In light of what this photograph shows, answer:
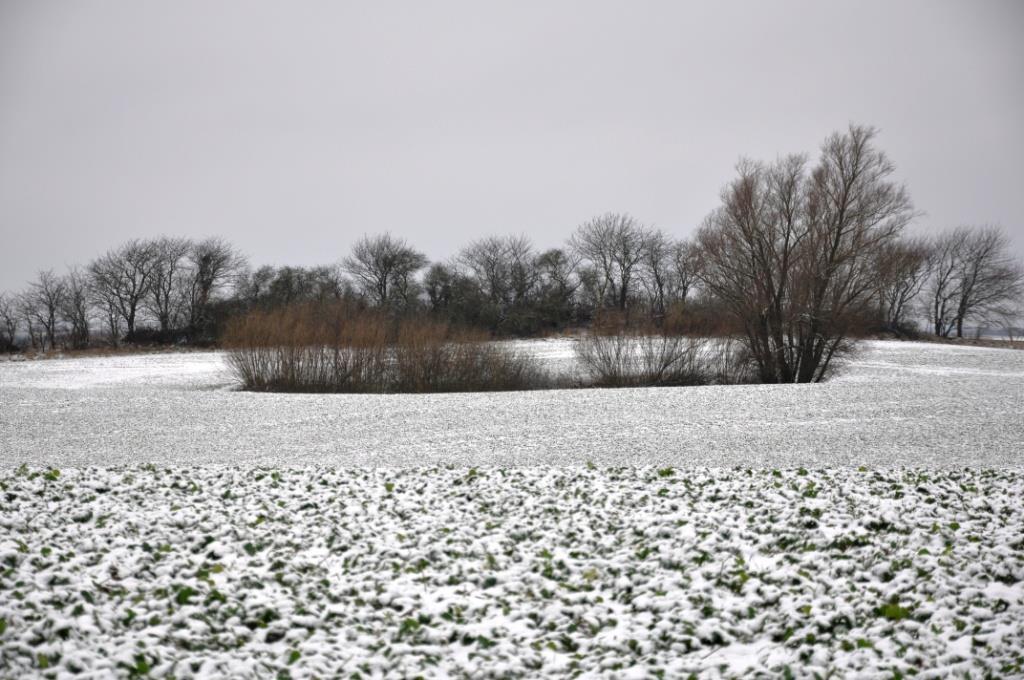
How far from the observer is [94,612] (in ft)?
13.0

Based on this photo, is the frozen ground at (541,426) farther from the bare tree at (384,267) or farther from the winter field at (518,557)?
the bare tree at (384,267)

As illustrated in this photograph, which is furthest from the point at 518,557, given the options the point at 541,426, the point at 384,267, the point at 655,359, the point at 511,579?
the point at 384,267

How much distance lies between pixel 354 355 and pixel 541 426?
1016 centimetres

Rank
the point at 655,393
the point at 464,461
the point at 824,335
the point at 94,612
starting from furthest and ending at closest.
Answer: the point at 824,335 < the point at 655,393 < the point at 464,461 < the point at 94,612

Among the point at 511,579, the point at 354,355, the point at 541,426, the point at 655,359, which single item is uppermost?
the point at 354,355

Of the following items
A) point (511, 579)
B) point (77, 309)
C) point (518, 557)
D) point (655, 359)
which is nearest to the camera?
point (511, 579)

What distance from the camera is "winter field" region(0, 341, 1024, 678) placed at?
3752 millimetres

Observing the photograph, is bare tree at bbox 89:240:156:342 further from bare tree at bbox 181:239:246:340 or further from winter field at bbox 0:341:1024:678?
winter field at bbox 0:341:1024:678

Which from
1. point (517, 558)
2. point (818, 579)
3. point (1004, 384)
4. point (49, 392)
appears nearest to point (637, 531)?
point (517, 558)

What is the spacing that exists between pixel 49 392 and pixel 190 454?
32.7 ft

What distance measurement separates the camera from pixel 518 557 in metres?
5.23

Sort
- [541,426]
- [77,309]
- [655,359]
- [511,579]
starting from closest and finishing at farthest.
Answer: [511,579]
[541,426]
[655,359]
[77,309]

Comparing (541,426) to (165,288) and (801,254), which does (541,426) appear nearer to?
(801,254)

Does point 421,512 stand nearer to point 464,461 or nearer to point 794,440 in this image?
point 464,461
